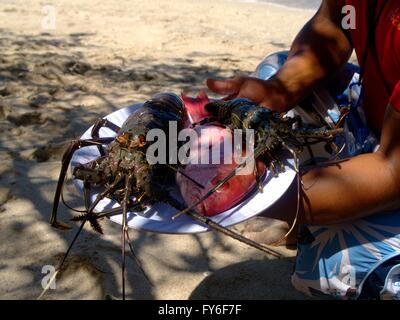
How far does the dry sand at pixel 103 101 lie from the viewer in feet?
8.64

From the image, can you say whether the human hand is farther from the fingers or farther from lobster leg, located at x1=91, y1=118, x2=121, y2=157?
lobster leg, located at x1=91, y1=118, x2=121, y2=157

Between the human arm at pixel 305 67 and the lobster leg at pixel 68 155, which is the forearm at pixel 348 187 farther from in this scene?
the lobster leg at pixel 68 155

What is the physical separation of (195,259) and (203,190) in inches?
45.7

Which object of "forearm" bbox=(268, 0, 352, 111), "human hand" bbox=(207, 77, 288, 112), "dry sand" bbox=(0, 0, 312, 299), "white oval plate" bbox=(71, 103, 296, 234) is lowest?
"dry sand" bbox=(0, 0, 312, 299)

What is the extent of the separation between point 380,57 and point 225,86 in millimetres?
741

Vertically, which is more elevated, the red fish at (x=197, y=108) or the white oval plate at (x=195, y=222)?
the red fish at (x=197, y=108)

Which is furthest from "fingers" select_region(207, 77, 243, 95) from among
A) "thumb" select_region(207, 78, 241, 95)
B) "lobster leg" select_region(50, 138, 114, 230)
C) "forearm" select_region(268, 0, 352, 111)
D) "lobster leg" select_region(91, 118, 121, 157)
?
"lobster leg" select_region(50, 138, 114, 230)

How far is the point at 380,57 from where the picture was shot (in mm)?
2320

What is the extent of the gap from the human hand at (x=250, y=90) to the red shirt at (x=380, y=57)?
0.45 metres

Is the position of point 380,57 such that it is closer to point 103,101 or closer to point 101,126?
point 101,126

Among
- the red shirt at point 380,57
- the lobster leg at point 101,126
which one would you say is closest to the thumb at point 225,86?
the lobster leg at point 101,126

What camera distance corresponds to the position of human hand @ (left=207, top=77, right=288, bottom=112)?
253 centimetres

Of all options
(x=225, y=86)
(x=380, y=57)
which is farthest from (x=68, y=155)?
(x=380, y=57)

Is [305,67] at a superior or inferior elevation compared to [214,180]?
superior
